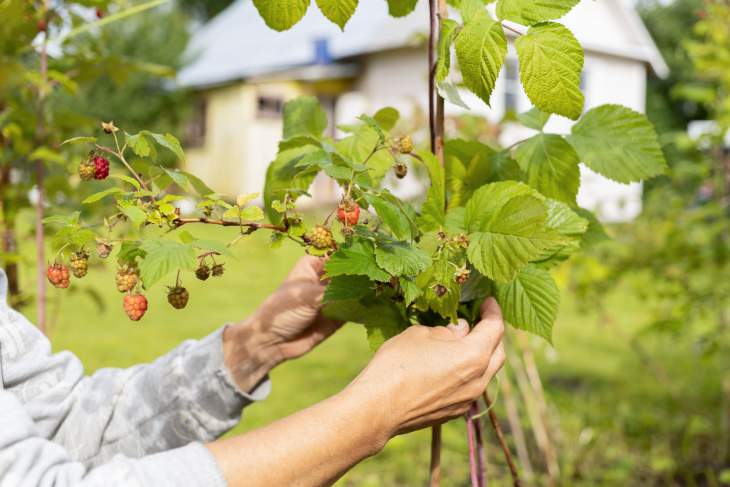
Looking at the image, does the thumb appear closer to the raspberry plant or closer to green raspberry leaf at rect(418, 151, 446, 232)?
the raspberry plant

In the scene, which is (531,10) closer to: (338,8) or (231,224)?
(338,8)

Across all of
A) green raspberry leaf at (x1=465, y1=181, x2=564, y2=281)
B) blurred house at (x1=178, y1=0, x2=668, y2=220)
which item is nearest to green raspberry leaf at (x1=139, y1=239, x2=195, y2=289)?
green raspberry leaf at (x1=465, y1=181, x2=564, y2=281)

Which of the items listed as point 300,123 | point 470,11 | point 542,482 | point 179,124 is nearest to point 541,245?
point 470,11

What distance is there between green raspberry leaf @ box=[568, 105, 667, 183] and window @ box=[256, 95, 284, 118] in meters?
16.2

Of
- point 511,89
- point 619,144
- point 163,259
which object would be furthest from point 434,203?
point 511,89

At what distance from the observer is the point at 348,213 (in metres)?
1.06

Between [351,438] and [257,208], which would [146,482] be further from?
[257,208]

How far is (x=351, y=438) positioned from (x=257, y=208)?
1.07ft

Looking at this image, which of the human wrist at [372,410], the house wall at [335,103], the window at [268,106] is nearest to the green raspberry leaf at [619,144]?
the human wrist at [372,410]

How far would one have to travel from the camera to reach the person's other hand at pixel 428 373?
1.08m

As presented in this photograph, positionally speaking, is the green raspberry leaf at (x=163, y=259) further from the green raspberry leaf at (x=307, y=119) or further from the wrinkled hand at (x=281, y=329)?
the wrinkled hand at (x=281, y=329)

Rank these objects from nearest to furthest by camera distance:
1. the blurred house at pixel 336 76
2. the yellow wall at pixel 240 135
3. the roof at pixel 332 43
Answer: the roof at pixel 332 43 → the blurred house at pixel 336 76 → the yellow wall at pixel 240 135

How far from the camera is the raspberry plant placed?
1.04 meters

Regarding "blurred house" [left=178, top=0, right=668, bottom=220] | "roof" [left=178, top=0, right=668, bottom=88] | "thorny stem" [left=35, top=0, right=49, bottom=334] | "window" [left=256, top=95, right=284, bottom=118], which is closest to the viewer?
"thorny stem" [left=35, top=0, right=49, bottom=334]
